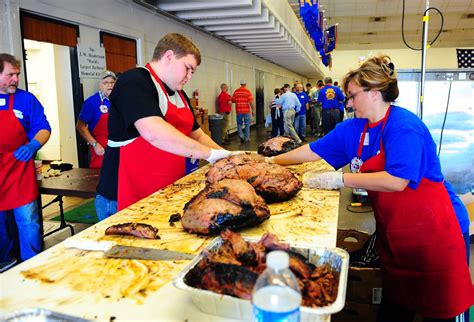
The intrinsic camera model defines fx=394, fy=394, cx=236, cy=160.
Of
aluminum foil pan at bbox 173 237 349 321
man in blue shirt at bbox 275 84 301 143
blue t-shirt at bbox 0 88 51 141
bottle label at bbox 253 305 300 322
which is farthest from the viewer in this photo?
man in blue shirt at bbox 275 84 301 143

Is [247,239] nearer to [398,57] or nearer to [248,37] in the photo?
[248,37]

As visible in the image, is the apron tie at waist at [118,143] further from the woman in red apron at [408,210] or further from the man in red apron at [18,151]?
the man in red apron at [18,151]

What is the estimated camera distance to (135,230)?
169 centimetres

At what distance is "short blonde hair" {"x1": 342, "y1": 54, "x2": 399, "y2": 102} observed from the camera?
6.91ft

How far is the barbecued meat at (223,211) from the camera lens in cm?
167

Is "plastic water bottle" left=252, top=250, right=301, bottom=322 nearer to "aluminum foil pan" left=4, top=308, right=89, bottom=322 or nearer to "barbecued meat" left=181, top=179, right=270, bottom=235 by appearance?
"aluminum foil pan" left=4, top=308, right=89, bottom=322

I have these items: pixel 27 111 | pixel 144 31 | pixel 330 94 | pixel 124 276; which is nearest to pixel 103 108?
pixel 27 111

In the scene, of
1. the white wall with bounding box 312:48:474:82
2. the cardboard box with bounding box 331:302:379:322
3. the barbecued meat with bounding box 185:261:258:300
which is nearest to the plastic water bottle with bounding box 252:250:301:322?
the barbecued meat with bounding box 185:261:258:300

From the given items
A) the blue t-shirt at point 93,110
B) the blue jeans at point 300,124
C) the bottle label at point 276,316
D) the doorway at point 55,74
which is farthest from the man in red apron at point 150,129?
the blue jeans at point 300,124

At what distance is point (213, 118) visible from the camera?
11.4 metres

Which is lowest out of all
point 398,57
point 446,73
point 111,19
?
point 446,73

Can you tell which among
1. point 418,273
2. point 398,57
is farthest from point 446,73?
point 398,57

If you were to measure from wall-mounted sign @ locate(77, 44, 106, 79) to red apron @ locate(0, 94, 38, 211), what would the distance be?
2776 millimetres

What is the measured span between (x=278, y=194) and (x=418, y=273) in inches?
32.4
